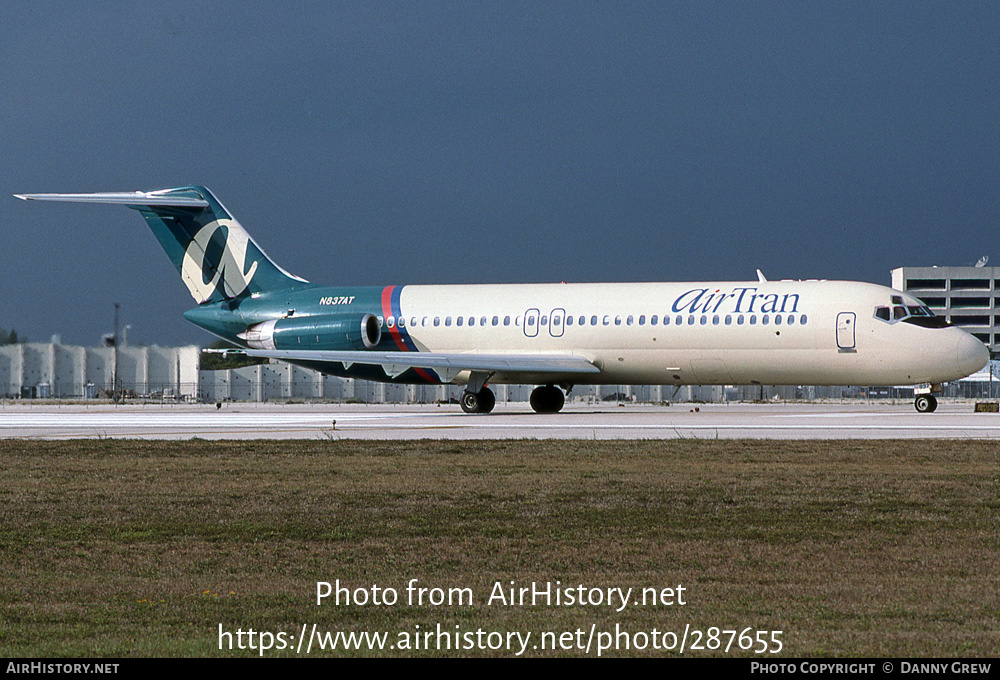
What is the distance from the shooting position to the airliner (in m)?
34.4

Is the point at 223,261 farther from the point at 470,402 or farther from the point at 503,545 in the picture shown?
the point at 503,545

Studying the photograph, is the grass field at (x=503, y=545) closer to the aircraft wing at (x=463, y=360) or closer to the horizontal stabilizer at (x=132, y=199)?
the aircraft wing at (x=463, y=360)

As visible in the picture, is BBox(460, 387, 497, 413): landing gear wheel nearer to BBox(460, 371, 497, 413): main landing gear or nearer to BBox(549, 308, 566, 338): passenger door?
BBox(460, 371, 497, 413): main landing gear

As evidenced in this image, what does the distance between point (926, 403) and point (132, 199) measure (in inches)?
1111

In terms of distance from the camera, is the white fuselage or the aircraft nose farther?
the white fuselage

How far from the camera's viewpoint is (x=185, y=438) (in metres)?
25.6

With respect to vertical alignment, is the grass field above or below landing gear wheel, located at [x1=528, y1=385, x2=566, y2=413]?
below

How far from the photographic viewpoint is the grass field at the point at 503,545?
7652 mm

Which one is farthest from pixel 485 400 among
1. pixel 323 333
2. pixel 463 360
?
pixel 323 333

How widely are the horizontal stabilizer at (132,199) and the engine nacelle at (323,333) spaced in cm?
552

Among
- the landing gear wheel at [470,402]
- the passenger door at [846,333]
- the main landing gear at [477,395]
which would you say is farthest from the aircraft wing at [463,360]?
the passenger door at [846,333]

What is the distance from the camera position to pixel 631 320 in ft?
121

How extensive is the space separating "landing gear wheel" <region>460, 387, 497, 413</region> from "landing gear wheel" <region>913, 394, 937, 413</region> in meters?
13.9

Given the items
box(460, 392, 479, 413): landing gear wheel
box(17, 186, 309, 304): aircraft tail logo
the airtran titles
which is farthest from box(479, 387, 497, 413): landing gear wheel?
box(17, 186, 309, 304): aircraft tail logo
